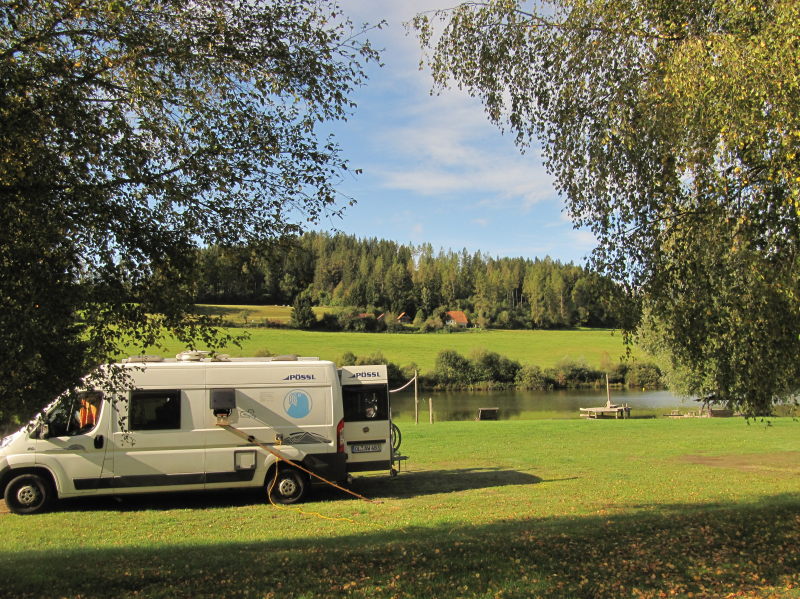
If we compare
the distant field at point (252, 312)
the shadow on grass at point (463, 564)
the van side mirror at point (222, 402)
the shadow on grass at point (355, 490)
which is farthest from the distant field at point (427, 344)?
the shadow on grass at point (463, 564)

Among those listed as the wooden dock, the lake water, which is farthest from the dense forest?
the wooden dock

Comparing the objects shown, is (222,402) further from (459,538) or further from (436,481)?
(459,538)

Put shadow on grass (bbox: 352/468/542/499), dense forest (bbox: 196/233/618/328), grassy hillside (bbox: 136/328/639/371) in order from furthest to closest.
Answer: dense forest (bbox: 196/233/618/328), grassy hillside (bbox: 136/328/639/371), shadow on grass (bbox: 352/468/542/499)

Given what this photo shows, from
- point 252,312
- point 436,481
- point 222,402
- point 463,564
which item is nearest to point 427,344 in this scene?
point 252,312

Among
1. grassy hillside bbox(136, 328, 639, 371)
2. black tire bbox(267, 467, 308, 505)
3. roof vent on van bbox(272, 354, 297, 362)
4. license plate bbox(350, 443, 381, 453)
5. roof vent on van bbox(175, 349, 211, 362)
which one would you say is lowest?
black tire bbox(267, 467, 308, 505)

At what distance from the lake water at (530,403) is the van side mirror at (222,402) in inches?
936

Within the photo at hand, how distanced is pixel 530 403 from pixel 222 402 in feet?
129

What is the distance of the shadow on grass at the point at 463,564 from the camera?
17.6 feet

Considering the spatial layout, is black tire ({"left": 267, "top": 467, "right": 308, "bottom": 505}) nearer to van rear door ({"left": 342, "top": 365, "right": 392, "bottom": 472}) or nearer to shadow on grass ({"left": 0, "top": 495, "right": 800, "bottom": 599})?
van rear door ({"left": 342, "top": 365, "right": 392, "bottom": 472})

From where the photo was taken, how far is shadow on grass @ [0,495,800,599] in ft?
17.6

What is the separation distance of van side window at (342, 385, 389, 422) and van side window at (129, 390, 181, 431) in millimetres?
3246

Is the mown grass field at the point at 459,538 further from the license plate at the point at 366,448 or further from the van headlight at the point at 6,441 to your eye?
the van headlight at the point at 6,441

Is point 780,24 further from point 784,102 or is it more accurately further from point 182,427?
point 182,427

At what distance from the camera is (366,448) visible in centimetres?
1230
